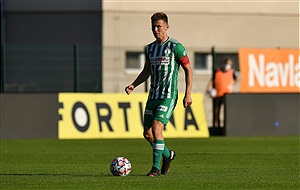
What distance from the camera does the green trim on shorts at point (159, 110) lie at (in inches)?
504

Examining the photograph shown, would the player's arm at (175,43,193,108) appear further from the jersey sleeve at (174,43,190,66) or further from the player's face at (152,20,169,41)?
the player's face at (152,20,169,41)

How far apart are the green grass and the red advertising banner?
242 cm

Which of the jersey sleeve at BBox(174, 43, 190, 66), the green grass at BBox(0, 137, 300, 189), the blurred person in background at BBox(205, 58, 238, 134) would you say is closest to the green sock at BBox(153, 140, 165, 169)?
the green grass at BBox(0, 137, 300, 189)

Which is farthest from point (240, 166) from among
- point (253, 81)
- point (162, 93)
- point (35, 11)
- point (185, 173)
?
point (35, 11)

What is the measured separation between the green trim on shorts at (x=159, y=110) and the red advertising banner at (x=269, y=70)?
12899mm

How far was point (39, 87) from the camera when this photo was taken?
27.2 meters

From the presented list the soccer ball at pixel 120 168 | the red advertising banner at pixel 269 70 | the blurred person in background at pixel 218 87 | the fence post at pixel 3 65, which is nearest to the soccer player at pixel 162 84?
→ the soccer ball at pixel 120 168

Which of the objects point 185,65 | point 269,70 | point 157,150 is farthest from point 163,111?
point 269,70

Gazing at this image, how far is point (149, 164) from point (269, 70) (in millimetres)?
10983

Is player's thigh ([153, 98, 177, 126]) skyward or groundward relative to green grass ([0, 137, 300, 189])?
skyward

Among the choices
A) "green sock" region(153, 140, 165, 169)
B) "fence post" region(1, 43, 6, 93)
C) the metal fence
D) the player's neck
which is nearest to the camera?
"green sock" region(153, 140, 165, 169)

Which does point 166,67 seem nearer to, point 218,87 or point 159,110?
point 159,110

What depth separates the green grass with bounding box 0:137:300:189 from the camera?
39.1ft

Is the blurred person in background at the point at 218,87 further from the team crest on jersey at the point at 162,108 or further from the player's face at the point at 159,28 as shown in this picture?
the player's face at the point at 159,28
